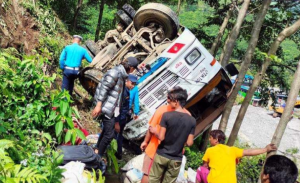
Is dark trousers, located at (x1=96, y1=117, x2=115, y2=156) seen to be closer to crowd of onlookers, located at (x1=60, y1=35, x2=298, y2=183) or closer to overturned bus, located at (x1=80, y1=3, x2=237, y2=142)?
crowd of onlookers, located at (x1=60, y1=35, x2=298, y2=183)

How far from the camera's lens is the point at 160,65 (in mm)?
6539

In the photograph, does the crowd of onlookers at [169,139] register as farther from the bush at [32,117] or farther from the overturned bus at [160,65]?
the overturned bus at [160,65]

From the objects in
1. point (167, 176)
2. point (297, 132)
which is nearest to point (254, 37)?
point (167, 176)

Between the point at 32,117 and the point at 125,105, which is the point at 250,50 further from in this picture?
the point at 32,117

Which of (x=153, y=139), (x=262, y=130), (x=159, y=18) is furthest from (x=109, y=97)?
(x=262, y=130)

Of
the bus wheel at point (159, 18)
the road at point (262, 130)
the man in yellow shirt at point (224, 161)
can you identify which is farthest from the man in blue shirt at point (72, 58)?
the road at point (262, 130)

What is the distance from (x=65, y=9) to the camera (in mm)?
16547

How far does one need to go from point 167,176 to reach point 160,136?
61cm

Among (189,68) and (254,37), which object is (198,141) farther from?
(254,37)

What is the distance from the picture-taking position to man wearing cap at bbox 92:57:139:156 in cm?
424

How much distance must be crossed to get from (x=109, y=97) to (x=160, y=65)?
240 cm

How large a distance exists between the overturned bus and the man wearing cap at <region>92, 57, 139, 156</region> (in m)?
1.78

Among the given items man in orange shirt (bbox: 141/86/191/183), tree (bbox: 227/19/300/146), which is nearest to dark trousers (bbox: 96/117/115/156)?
man in orange shirt (bbox: 141/86/191/183)

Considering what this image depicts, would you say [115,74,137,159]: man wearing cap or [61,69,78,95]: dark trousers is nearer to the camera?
[115,74,137,159]: man wearing cap
